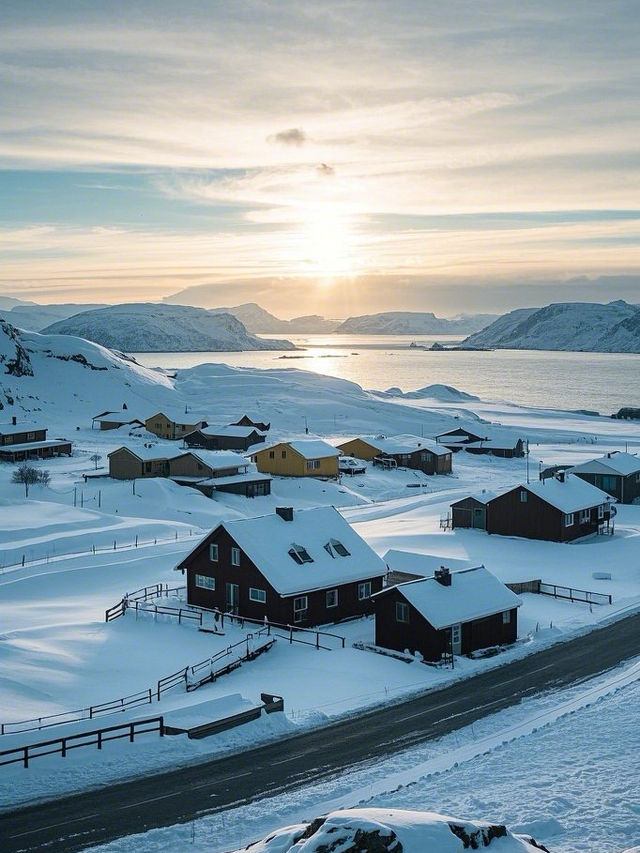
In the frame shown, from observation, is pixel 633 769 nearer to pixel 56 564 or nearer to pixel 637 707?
pixel 637 707

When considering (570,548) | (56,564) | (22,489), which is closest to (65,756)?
(56,564)

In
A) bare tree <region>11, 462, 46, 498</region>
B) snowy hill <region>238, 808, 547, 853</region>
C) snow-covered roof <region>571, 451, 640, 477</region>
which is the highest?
snowy hill <region>238, 808, 547, 853</region>

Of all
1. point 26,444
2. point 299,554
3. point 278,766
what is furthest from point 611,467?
point 26,444

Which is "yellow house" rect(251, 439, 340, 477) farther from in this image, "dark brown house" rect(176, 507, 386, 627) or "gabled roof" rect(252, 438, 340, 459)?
"dark brown house" rect(176, 507, 386, 627)

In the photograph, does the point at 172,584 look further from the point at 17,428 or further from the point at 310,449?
the point at 17,428

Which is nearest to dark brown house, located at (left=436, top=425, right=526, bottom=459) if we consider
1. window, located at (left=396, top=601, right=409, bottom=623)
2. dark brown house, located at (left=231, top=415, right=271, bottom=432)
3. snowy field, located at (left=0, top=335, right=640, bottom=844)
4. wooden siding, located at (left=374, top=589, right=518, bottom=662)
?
snowy field, located at (left=0, top=335, right=640, bottom=844)

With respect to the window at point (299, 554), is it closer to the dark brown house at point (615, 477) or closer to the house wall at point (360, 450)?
the dark brown house at point (615, 477)

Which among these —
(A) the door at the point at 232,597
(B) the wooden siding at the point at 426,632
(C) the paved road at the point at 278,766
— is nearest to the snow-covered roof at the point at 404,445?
(A) the door at the point at 232,597
